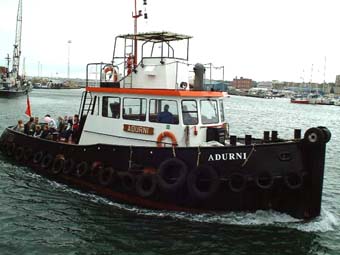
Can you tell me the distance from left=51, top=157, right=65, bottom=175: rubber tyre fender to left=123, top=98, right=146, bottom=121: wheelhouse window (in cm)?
285

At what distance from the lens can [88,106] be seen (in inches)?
590

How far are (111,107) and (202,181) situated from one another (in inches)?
156

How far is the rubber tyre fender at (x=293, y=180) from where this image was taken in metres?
11.2

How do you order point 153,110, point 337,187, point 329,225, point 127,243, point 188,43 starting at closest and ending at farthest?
point 127,243 < point 329,225 < point 153,110 < point 188,43 < point 337,187

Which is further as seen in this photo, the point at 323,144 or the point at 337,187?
the point at 337,187

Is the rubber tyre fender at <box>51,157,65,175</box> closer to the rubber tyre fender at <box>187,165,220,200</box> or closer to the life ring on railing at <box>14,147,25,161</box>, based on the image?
the life ring on railing at <box>14,147,25,161</box>

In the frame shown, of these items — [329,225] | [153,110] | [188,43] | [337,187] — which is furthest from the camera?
[337,187]

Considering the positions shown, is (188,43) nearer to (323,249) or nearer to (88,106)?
(88,106)

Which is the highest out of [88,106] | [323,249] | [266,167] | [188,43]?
[188,43]

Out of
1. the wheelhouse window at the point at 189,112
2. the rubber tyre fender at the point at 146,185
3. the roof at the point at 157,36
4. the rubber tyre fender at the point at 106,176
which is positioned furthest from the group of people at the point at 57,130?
the wheelhouse window at the point at 189,112

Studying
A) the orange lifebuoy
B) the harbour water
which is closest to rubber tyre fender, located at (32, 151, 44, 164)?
the harbour water

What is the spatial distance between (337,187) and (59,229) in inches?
417

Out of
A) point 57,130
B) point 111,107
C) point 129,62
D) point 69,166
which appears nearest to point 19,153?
point 57,130

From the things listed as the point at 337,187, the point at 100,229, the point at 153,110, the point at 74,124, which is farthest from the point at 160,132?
the point at 337,187
